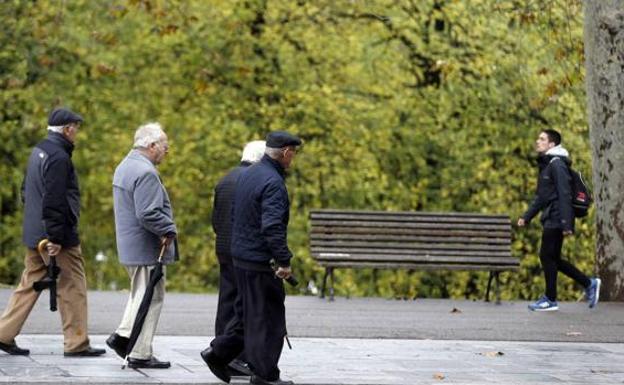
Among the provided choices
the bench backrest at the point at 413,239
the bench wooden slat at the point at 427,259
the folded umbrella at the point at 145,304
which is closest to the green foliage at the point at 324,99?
the bench backrest at the point at 413,239

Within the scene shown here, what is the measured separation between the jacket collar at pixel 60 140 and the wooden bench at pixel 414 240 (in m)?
6.77

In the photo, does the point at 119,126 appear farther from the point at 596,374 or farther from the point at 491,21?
the point at 596,374

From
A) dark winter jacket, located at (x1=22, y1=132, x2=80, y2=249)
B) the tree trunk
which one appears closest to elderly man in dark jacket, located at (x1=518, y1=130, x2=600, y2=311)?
the tree trunk

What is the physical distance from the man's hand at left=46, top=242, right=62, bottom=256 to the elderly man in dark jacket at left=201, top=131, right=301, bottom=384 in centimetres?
160

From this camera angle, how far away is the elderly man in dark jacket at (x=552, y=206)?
16031 mm

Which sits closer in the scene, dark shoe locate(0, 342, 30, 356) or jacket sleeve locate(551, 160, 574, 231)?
dark shoe locate(0, 342, 30, 356)

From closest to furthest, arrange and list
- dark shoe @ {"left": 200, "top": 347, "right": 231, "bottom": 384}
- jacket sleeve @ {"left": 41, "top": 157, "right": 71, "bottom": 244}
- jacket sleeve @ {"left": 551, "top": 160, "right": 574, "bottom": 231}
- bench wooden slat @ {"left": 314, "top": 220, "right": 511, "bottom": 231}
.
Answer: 1. dark shoe @ {"left": 200, "top": 347, "right": 231, "bottom": 384}
2. jacket sleeve @ {"left": 41, "top": 157, "right": 71, "bottom": 244}
3. jacket sleeve @ {"left": 551, "top": 160, "right": 574, "bottom": 231}
4. bench wooden slat @ {"left": 314, "top": 220, "right": 511, "bottom": 231}

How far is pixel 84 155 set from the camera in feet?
93.4

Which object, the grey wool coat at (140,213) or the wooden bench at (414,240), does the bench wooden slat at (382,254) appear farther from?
the grey wool coat at (140,213)

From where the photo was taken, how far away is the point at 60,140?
1107 centimetres

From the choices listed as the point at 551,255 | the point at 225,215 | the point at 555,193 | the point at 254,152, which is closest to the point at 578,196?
the point at 555,193

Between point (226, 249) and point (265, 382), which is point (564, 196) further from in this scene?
point (265, 382)

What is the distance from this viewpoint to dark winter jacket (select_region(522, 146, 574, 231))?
16.0 metres

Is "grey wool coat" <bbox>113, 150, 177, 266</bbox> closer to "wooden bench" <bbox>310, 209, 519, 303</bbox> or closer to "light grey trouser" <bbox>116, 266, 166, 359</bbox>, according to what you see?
"light grey trouser" <bbox>116, 266, 166, 359</bbox>
